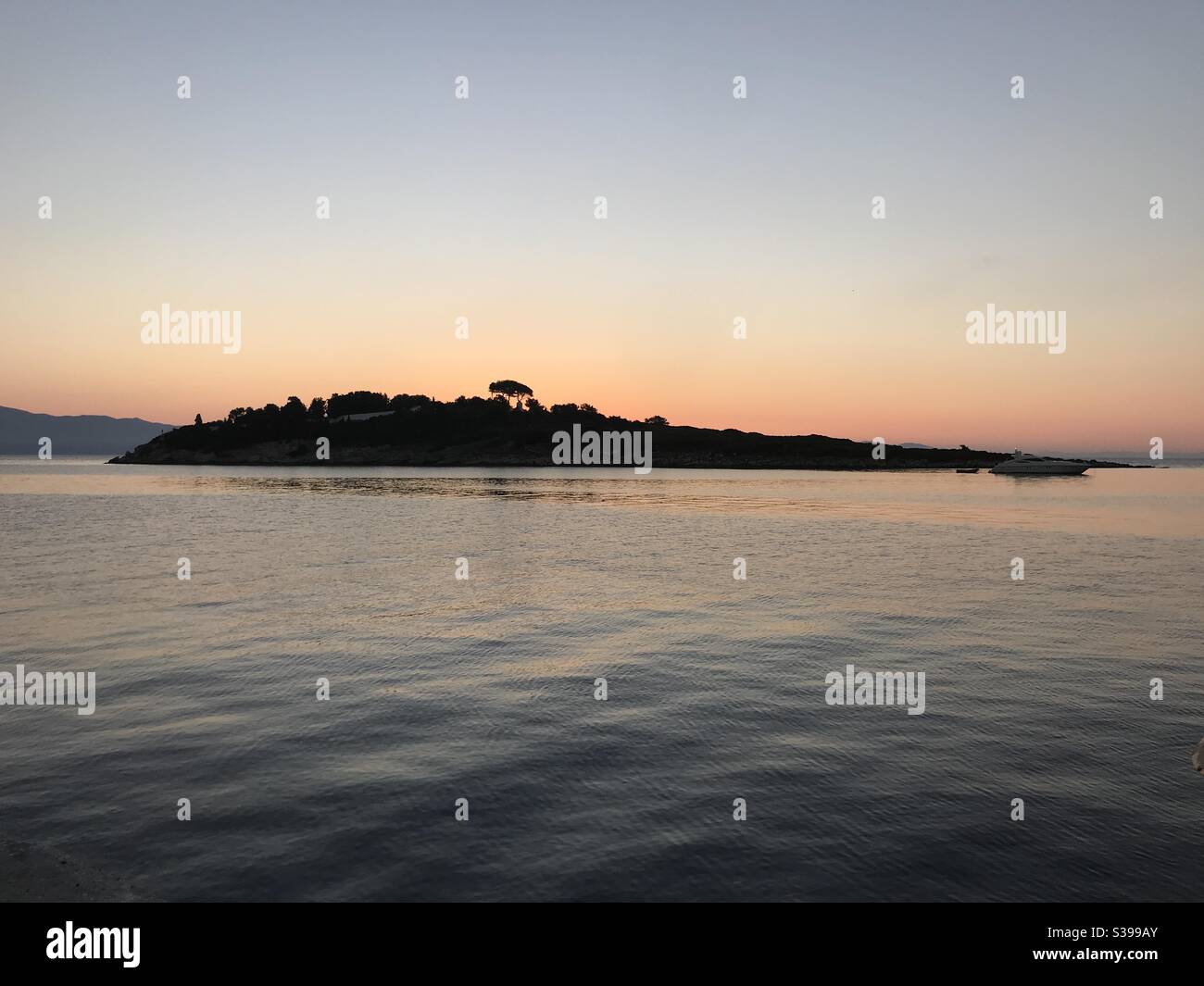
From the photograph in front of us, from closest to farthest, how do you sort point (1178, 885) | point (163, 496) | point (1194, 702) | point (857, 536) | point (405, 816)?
point (1178, 885) → point (405, 816) → point (1194, 702) → point (857, 536) → point (163, 496)

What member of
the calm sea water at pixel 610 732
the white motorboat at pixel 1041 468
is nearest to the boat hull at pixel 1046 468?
the white motorboat at pixel 1041 468

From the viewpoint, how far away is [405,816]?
988 cm

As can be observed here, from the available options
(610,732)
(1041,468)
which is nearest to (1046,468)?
(1041,468)

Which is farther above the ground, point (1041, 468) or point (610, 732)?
point (1041, 468)

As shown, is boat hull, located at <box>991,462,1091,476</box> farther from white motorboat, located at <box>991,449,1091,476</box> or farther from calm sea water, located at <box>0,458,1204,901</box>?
calm sea water, located at <box>0,458,1204,901</box>

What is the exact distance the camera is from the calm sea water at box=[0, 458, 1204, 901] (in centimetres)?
872

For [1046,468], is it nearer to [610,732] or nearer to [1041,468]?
[1041,468]

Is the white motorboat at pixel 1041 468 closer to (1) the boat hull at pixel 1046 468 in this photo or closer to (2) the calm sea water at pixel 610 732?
(1) the boat hull at pixel 1046 468

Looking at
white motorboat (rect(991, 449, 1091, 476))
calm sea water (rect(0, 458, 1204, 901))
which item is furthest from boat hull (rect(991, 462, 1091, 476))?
calm sea water (rect(0, 458, 1204, 901))

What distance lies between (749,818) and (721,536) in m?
37.5

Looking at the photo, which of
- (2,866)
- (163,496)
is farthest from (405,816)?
(163,496)

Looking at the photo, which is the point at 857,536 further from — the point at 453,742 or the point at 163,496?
the point at 163,496

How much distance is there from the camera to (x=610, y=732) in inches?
523

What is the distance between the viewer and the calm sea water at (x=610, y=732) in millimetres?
8719
